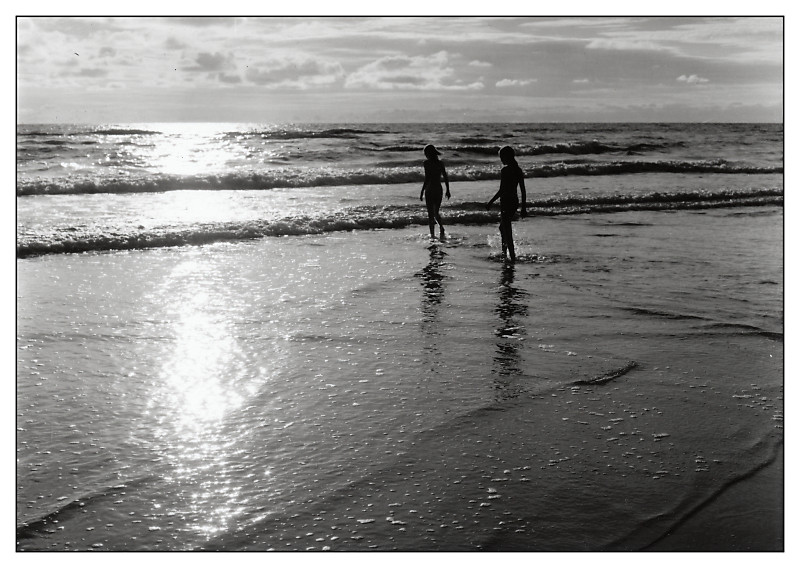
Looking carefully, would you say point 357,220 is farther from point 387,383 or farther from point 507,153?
point 387,383

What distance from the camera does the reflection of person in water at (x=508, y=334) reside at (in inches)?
219

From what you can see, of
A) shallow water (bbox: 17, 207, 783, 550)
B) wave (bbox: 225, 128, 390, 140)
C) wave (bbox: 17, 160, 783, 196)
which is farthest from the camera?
wave (bbox: 225, 128, 390, 140)

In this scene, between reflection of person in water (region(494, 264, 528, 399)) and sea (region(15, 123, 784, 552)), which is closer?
sea (region(15, 123, 784, 552))

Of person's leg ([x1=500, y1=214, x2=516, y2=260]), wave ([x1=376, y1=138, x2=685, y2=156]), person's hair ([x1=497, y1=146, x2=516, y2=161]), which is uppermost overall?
wave ([x1=376, y1=138, x2=685, y2=156])

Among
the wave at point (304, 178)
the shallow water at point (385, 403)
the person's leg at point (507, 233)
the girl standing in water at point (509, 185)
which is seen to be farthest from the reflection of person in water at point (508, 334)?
the wave at point (304, 178)

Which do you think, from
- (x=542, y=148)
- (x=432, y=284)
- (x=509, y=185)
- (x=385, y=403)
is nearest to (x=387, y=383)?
(x=385, y=403)

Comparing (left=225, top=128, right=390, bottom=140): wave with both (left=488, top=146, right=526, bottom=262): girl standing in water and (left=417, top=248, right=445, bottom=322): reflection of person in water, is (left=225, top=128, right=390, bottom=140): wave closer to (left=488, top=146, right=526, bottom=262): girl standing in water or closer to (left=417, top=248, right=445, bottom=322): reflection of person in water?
(left=417, top=248, right=445, bottom=322): reflection of person in water

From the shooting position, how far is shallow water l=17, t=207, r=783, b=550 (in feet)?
12.3

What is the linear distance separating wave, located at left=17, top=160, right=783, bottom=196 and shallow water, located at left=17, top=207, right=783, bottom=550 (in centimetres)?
872

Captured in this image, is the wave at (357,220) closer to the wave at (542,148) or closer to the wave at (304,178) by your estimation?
the wave at (304,178)

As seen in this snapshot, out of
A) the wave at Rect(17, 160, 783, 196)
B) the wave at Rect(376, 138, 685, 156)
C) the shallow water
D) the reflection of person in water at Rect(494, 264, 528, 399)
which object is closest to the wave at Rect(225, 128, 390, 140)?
the wave at Rect(376, 138, 685, 156)

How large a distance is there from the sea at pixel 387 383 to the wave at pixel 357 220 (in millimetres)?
98

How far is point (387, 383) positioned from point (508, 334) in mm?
1670

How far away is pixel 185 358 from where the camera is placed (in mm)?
6133
